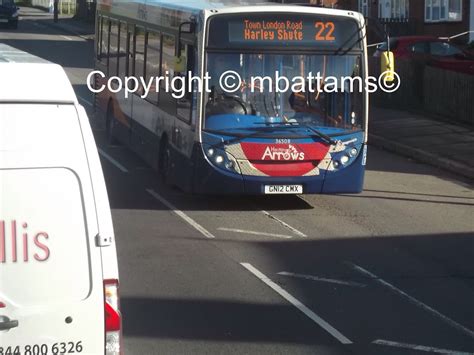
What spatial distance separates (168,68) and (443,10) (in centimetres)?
2537

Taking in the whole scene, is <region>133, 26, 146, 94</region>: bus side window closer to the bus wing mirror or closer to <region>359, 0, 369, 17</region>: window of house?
the bus wing mirror

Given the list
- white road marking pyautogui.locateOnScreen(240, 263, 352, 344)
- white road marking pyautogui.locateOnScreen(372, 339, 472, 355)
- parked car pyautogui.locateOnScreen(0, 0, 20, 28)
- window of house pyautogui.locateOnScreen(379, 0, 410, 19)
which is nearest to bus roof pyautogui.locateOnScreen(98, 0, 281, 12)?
white road marking pyautogui.locateOnScreen(240, 263, 352, 344)

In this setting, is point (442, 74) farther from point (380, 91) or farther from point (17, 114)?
point (17, 114)

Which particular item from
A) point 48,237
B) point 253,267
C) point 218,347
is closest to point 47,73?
point 48,237

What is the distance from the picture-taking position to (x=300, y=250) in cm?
1210

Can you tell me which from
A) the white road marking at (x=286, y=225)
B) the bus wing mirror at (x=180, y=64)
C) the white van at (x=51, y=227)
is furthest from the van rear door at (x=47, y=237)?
the bus wing mirror at (x=180, y=64)

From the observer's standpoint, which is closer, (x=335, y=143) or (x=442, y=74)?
(x=335, y=143)

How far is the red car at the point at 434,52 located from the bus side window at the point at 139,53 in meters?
11.6

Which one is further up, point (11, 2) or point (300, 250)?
point (11, 2)

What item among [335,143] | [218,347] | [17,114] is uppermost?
[17,114]

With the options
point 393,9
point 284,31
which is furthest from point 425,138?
point 393,9

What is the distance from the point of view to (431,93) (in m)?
25.2

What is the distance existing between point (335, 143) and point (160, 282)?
4.52m

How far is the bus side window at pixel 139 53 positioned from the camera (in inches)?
674
